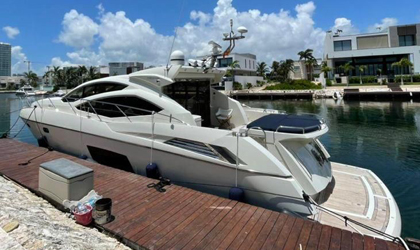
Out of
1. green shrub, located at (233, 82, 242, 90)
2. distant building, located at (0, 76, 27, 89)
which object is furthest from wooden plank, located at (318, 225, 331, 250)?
distant building, located at (0, 76, 27, 89)

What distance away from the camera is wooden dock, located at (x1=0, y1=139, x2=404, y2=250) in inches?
127

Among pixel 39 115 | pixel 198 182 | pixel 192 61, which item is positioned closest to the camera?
pixel 198 182

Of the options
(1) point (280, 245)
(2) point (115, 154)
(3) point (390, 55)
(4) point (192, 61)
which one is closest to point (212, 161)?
(1) point (280, 245)

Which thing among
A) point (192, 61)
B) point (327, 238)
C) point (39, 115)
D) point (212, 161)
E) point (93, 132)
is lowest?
point (327, 238)

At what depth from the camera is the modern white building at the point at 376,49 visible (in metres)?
47.7

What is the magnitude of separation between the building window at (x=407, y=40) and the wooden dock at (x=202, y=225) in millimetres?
60097

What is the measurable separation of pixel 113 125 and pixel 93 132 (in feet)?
2.47

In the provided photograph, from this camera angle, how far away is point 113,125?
6.36 meters

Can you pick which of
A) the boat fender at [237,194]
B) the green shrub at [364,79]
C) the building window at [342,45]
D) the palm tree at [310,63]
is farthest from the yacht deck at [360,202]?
the palm tree at [310,63]

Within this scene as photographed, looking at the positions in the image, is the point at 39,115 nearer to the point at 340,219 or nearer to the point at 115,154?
the point at 115,154

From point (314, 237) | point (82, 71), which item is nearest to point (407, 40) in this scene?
point (314, 237)

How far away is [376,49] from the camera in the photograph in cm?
4797

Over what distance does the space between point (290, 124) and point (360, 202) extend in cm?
187

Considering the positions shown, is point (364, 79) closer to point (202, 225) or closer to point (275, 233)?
point (275, 233)
